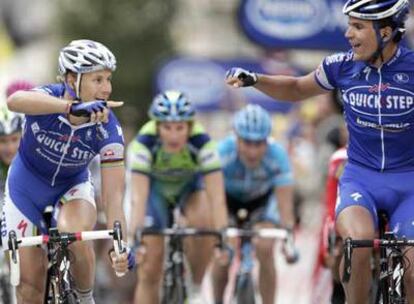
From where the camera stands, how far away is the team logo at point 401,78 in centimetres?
900

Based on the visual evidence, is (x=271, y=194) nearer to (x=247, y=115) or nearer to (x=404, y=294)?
(x=247, y=115)

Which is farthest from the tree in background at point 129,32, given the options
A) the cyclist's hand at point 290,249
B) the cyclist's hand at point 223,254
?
the cyclist's hand at point 223,254

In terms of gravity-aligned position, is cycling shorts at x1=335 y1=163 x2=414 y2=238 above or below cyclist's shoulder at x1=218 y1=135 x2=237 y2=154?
below

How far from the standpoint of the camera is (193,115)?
11.9 meters

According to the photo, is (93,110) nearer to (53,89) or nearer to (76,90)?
(76,90)

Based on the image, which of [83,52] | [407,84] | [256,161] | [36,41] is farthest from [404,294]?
[36,41]

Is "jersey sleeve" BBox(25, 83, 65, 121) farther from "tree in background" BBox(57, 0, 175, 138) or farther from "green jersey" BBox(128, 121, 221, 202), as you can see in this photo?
"tree in background" BBox(57, 0, 175, 138)

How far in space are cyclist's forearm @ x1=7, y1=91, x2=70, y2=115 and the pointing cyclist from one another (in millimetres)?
2828

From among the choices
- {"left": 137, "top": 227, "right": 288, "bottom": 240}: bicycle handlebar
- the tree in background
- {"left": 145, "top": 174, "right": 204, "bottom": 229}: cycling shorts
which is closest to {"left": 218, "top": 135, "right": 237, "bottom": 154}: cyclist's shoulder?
{"left": 145, "top": 174, "right": 204, "bottom": 229}: cycling shorts

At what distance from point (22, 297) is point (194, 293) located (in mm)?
2843

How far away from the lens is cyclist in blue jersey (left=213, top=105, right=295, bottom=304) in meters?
12.6

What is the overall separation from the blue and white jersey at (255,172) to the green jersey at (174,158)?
789 millimetres

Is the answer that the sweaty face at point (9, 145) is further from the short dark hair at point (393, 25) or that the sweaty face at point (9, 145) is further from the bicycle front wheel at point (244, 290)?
the short dark hair at point (393, 25)

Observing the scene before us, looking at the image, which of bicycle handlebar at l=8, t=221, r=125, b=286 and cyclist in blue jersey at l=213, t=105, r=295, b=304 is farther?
cyclist in blue jersey at l=213, t=105, r=295, b=304
